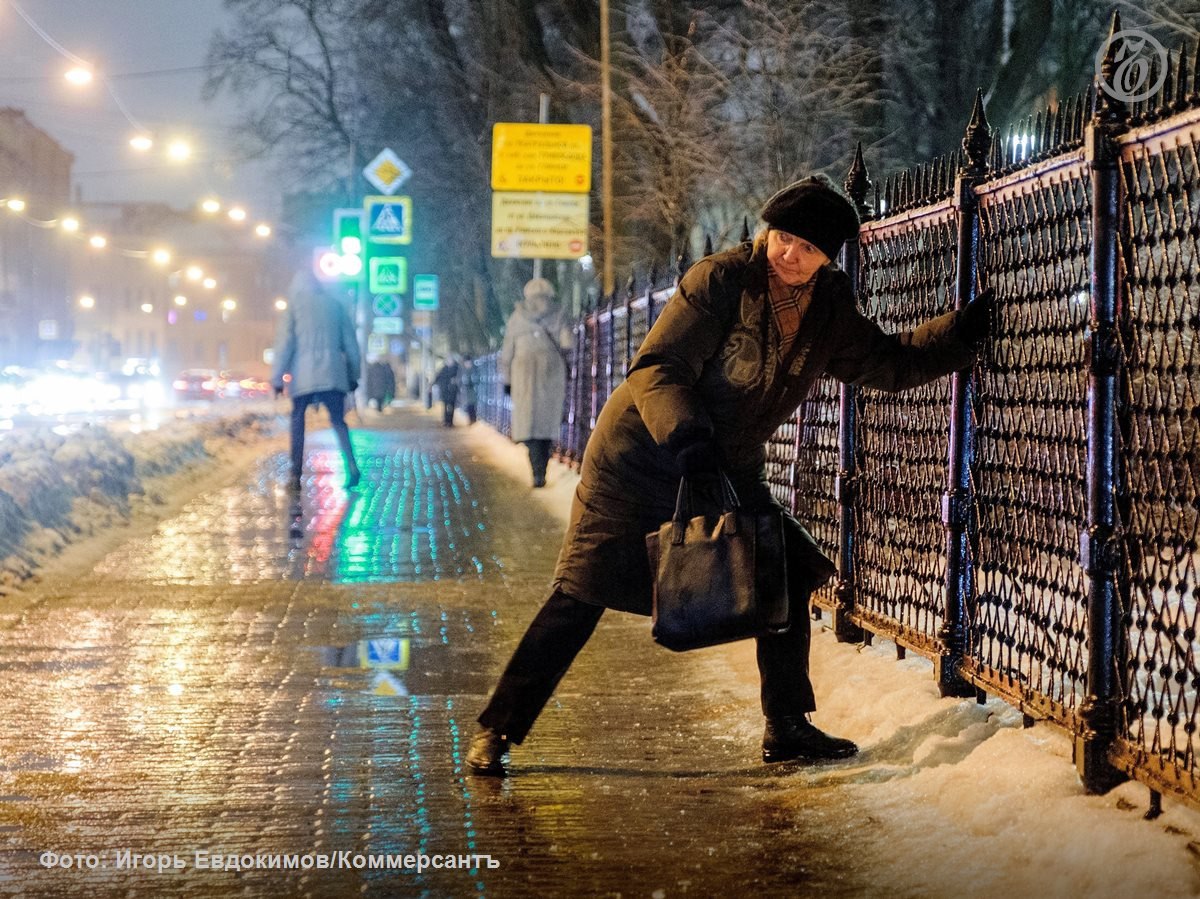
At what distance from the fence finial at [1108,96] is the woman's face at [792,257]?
2.85 ft

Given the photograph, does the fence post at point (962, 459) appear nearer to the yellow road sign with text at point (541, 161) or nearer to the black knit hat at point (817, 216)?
the black knit hat at point (817, 216)

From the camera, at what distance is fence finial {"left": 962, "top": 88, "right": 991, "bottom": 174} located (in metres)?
5.25

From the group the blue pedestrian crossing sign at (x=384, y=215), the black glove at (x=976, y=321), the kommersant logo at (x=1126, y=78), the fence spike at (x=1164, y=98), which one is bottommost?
the black glove at (x=976, y=321)

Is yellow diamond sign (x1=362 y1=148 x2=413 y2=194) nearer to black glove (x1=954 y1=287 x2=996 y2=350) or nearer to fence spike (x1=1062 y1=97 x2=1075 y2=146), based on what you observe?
black glove (x1=954 y1=287 x2=996 y2=350)

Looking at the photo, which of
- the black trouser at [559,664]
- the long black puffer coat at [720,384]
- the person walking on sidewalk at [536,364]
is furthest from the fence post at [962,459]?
the person walking on sidewalk at [536,364]

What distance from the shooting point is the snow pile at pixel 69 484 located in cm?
923

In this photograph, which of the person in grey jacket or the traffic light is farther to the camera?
the traffic light

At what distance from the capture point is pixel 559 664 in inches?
187

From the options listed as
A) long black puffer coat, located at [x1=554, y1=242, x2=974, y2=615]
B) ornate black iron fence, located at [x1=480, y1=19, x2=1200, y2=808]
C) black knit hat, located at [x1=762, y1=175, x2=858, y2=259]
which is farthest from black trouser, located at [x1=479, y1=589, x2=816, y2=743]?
black knit hat, located at [x1=762, y1=175, x2=858, y2=259]

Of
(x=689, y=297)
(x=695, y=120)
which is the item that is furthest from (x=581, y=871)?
(x=695, y=120)

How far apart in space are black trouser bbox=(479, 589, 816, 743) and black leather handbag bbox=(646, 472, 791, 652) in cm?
42

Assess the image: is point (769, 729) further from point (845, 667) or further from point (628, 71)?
point (628, 71)

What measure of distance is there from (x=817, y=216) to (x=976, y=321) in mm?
742

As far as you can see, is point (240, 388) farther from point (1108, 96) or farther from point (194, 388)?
point (1108, 96)
